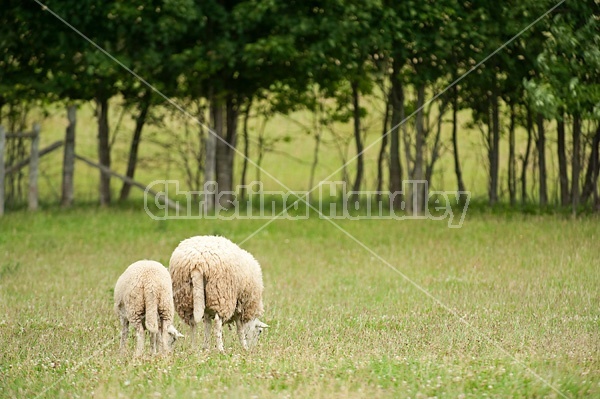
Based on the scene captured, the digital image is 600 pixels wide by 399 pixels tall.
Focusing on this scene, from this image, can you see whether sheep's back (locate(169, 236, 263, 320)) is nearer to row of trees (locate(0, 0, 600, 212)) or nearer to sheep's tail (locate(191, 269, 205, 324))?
sheep's tail (locate(191, 269, 205, 324))

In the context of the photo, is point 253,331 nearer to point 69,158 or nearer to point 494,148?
point 69,158

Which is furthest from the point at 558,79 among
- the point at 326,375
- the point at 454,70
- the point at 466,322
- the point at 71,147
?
the point at 326,375

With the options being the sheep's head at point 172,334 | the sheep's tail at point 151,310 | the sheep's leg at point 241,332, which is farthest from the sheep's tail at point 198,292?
the sheep's leg at point 241,332

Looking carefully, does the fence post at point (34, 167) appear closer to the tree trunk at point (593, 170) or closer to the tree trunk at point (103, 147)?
the tree trunk at point (103, 147)

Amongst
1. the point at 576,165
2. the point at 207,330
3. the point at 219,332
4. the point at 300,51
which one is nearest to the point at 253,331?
the point at 207,330

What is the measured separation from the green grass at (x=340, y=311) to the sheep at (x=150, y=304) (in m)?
0.36

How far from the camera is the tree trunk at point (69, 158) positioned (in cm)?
2392

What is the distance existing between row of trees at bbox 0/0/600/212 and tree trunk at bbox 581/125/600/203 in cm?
7

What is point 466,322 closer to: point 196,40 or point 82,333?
point 82,333

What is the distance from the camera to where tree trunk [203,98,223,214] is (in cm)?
2297

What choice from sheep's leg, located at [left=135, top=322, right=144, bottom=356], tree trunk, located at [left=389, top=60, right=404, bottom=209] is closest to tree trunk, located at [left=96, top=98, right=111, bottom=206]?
tree trunk, located at [left=389, top=60, right=404, bottom=209]

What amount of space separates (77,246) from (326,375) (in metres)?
11.7

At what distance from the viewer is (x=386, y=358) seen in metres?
8.77

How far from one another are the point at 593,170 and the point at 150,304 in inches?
607
